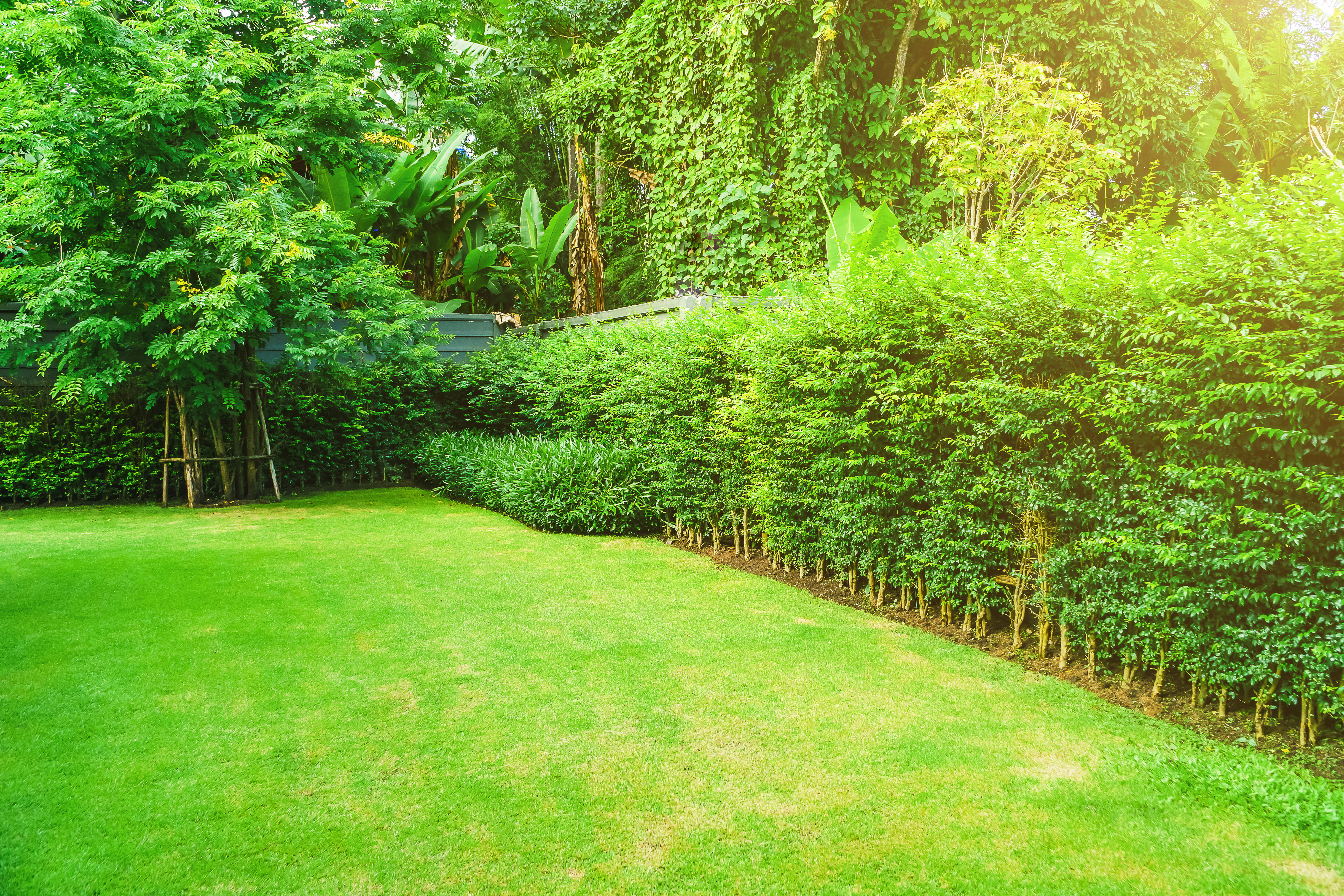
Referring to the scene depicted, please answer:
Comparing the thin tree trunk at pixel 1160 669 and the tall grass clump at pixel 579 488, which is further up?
the tall grass clump at pixel 579 488

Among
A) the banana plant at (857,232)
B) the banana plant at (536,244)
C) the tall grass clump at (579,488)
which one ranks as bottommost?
the tall grass clump at (579,488)

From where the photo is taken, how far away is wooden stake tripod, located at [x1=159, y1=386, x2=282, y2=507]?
33.7 feet

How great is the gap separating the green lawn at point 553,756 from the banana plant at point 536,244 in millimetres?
9642

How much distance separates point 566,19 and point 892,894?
688 inches

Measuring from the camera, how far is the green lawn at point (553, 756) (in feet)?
9.10

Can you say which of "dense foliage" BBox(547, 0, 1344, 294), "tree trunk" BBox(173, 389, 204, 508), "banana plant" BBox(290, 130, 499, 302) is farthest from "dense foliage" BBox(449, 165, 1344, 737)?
"banana plant" BBox(290, 130, 499, 302)

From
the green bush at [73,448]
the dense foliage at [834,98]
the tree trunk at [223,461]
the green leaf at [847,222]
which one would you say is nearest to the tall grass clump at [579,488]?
the green leaf at [847,222]

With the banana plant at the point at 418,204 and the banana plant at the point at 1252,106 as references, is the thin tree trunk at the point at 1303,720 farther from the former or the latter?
the banana plant at the point at 1252,106

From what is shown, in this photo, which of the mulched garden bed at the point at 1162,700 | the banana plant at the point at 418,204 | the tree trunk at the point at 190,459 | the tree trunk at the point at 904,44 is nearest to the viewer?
the mulched garden bed at the point at 1162,700

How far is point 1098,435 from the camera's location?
166 inches

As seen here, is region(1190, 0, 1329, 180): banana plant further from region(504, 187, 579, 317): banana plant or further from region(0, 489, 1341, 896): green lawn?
region(0, 489, 1341, 896): green lawn

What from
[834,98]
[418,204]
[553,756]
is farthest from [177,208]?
[834,98]

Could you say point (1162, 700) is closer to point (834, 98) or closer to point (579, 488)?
point (579, 488)

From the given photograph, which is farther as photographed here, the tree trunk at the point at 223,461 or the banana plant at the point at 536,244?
the banana plant at the point at 536,244
